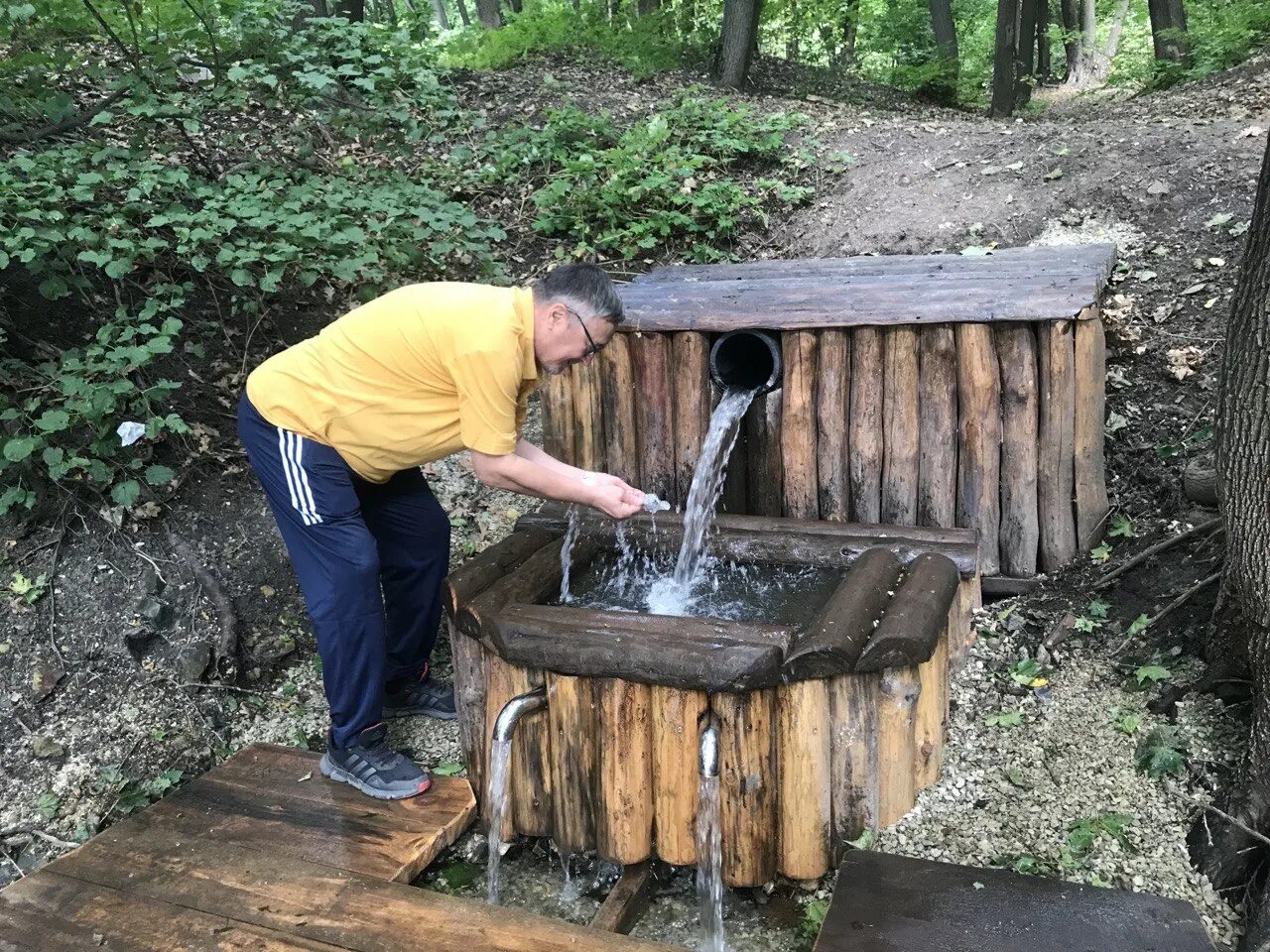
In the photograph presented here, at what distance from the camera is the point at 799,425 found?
14.2ft

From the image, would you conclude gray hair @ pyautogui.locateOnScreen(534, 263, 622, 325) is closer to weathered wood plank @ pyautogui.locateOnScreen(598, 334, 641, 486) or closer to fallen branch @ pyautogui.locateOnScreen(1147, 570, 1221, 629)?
weathered wood plank @ pyautogui.locateOnScreen(598, 334, 641, 486)

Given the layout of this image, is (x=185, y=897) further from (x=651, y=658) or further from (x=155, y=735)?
(x=651, y=658)

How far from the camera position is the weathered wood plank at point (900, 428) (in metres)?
4.07

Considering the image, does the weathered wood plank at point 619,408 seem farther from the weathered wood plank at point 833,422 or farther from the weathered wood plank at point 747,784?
the weathered wood plank at point 747,784

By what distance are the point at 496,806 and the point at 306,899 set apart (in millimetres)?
671

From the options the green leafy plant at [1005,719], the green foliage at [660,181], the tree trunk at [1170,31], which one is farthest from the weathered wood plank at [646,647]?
the tree trunk at [1170,31]

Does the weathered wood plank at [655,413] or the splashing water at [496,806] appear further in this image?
the weathered wood plank at [655,413]

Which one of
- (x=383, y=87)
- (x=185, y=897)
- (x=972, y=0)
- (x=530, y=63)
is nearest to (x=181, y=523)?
(x=185, y=897)

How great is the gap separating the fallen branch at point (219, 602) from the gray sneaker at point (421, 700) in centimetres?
88

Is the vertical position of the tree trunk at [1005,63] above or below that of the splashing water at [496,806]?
above

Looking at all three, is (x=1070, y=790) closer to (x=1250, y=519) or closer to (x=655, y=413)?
(x=1250, y=519)

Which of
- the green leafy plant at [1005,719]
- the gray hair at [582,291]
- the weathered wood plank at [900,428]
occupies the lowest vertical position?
the green leafy plant at [1005,719]

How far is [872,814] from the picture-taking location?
3.04m

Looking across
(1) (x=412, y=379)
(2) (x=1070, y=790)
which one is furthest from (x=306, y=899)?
(2) (x=1070, y=790)
